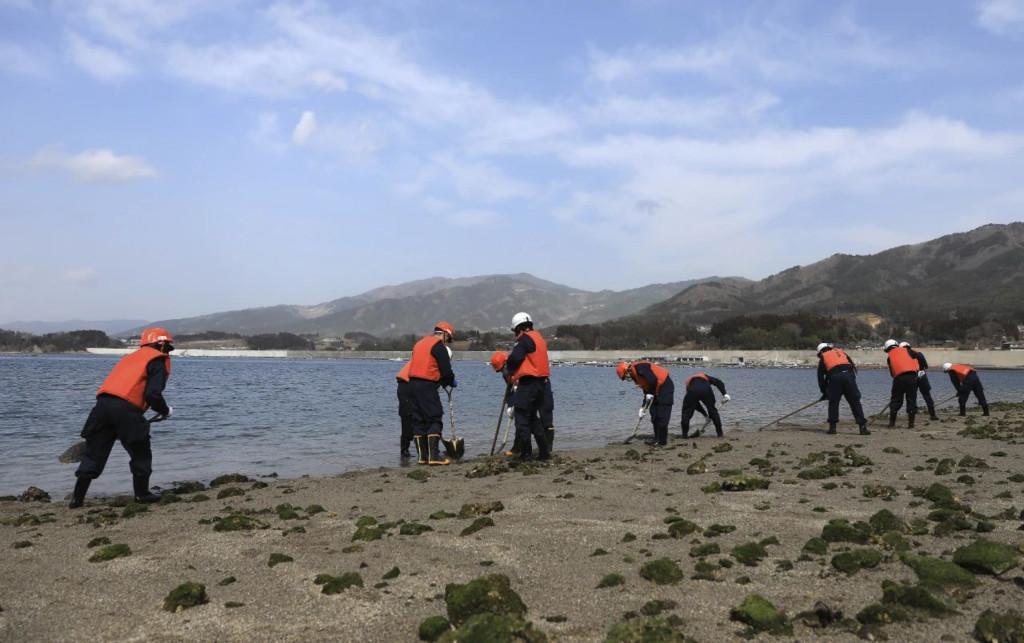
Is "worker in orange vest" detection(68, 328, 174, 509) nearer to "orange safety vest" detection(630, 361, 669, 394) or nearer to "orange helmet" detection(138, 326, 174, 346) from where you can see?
"orange helmet" detection(138, 326, 174, 346)

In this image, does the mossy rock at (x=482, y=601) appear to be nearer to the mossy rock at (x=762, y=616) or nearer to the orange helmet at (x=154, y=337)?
the mossy rock at (x=762, y=616)

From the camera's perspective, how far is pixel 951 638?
14.8 feet

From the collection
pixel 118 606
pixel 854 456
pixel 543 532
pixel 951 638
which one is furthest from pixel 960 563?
pixel 854 456

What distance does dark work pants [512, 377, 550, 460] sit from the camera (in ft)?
46.2

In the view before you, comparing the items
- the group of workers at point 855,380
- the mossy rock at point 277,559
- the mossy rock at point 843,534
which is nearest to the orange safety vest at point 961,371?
the group of workers at point 855,380

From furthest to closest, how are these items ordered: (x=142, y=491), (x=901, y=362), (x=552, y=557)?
(x=901, y=362) < (x=142, y=491) < (x=552, y=557)

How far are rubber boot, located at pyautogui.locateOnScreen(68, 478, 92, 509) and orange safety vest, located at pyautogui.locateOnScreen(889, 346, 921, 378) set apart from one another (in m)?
18.7

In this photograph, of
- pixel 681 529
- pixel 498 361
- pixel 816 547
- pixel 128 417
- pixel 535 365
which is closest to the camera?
pixel 816 547

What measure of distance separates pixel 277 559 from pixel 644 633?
3679 mm

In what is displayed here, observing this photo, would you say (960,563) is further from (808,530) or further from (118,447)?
(118,447)

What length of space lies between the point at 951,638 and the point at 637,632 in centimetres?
185

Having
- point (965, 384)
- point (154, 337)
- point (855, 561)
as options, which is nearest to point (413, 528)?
point (855, 561)

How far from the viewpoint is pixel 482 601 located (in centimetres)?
505

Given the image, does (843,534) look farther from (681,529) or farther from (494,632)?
(494,632)
